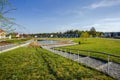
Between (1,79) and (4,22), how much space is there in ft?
19.1

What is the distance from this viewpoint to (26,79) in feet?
28.6

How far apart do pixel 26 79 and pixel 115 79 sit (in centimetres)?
498

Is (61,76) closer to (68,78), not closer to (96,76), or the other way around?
(68,78)

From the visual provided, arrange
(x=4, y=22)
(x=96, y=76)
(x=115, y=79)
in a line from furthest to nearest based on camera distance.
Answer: (x=96, y=76), (x=115, y=79), (x=4, y=22)

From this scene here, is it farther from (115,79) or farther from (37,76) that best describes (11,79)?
(115,79)

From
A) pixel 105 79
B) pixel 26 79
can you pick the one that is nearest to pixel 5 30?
pixel 26 79

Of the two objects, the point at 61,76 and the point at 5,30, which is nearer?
the point at 5,30

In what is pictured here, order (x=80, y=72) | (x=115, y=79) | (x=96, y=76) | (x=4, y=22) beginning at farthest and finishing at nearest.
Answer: (x=80, y=72) → (x=96, y=76) → (x=115, y=79) → (x=4, y=22)

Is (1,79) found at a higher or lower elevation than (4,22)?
lower

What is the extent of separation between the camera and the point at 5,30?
14.1ft

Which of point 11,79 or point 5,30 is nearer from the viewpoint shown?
point 5,30

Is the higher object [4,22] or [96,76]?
[4,22]

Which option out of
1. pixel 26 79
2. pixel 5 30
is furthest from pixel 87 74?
pixel 5 30

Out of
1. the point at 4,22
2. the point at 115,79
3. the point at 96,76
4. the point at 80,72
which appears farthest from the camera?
the point at 80,72
